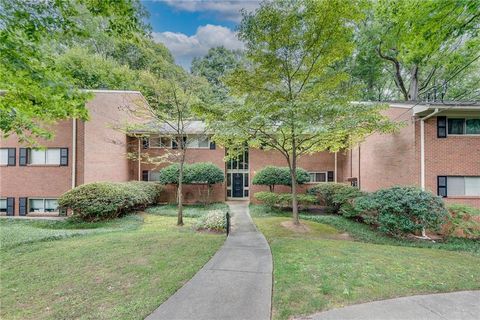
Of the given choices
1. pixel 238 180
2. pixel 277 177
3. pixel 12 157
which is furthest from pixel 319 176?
pixel 12 157

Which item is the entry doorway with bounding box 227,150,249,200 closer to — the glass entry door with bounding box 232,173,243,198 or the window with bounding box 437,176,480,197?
the glass entry door with bounding box 232,173,243,198

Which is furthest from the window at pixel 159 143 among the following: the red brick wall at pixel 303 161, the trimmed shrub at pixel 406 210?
the trimmed shrub at pixel 406 210

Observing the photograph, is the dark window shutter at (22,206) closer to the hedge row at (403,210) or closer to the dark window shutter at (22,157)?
the dark window shutter at (22,157)

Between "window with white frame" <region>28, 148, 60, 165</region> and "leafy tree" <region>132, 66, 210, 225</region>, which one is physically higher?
"leafy tree" <region>132, 66, 210, 225</region>

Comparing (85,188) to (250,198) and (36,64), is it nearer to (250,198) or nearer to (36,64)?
(36,64)

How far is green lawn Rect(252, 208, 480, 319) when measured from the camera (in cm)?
396

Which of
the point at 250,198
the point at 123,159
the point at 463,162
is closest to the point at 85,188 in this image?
the point at 123,159

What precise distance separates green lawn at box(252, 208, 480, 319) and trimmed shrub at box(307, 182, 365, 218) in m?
4.29

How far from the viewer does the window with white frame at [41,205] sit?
1321 centimetres

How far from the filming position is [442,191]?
975cm

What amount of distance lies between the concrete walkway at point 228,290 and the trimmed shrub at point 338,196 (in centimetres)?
675

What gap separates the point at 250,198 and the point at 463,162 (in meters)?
10.9

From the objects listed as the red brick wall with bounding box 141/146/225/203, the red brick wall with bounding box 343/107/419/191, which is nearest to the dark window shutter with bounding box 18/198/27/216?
the red brick wall with bounding box 141/146/225/203

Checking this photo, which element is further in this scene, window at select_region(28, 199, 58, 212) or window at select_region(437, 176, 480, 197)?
window at select_region(28, 199, 58, 212)
